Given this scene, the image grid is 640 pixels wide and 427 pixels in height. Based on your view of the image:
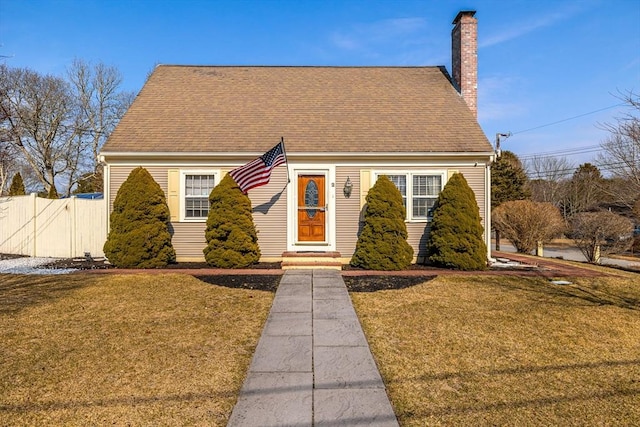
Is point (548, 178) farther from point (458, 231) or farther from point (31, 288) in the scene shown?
point (31, 288)

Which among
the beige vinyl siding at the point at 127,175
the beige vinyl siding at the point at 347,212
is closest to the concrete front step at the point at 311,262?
the beige vinyl siding at the point at 347,212

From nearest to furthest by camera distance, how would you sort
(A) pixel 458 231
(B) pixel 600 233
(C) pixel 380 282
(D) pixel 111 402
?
(D) pixel 111 402 < (C) pixel 380 282 < (A) pixel 458 231 < (B) pixel 600 233

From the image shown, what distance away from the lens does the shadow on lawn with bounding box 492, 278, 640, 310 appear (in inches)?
248

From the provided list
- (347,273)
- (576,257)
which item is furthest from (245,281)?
(576,257)

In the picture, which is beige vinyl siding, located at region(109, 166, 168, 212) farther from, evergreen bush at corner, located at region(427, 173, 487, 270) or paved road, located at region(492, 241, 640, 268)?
paved road, located at region(492, 241, 640, 268)

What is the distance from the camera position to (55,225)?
12031mm

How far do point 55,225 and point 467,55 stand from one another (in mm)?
13915

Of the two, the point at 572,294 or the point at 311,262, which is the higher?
the point at 311,262

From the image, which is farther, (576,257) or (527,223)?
(576,257)

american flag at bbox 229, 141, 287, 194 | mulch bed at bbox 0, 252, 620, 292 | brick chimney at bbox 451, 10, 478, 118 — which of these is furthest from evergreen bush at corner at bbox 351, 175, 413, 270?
brick chimney at bbox 451, 10, 478, 118

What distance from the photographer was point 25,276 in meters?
8.38

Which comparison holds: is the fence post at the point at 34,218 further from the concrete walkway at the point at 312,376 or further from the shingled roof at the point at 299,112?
the concrete walkway at the point at 312,376

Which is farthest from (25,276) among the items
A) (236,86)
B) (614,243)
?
(614,243)

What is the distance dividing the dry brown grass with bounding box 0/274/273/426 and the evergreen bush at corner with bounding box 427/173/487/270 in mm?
4938
